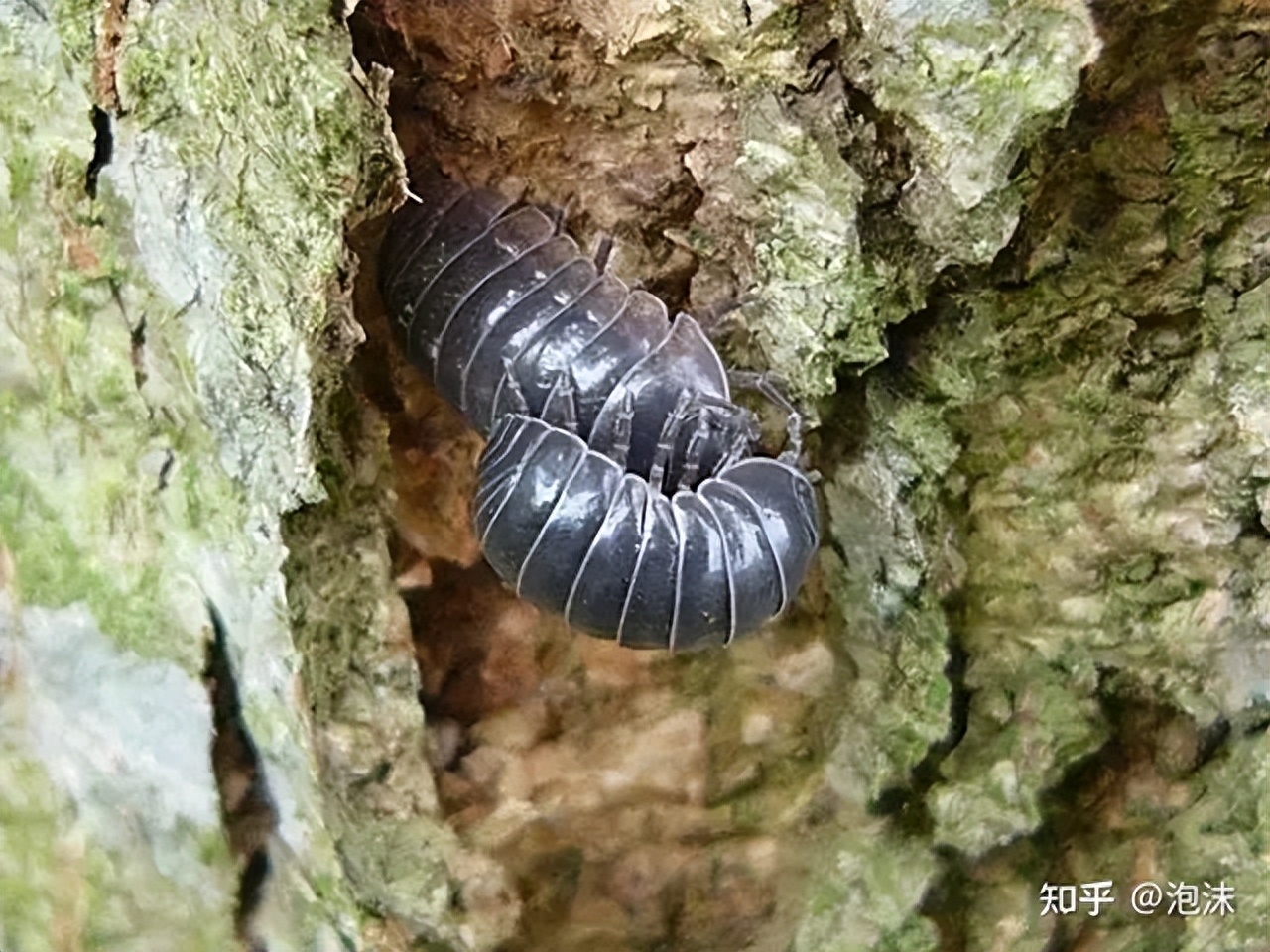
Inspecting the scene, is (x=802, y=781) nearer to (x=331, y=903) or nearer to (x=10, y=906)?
(x=331, y=903)

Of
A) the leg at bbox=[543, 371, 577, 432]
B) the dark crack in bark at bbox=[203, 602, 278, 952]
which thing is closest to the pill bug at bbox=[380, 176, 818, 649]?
the leg at bbox=[543, 371, 577, 432]

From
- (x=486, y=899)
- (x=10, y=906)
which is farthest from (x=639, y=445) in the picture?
(x=10, y=906)

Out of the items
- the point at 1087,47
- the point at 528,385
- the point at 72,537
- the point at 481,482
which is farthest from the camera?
the point at 528,385

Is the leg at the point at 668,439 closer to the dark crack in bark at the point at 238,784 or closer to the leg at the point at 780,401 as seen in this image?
the leg at the point at 780,401

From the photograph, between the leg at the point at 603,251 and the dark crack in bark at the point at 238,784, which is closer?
the dark crack in bark at the point at 238,784

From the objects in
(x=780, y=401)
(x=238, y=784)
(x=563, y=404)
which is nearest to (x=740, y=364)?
(x=780, y=401)

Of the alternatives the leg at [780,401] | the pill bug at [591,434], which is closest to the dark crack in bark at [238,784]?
the pill bug at [591,434]

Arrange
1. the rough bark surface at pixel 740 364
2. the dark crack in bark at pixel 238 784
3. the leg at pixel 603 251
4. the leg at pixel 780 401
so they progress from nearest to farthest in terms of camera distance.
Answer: the rough bark surface at pixel 740 364 → the dark crack in bark at pixel 238 784 → the leg at pixel 780 401 → the leg at pixel 603 251

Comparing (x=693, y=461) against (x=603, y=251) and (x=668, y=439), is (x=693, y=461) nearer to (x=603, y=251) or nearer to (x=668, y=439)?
(x=668, y=439)

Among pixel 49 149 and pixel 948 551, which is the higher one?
pixel 49 149
